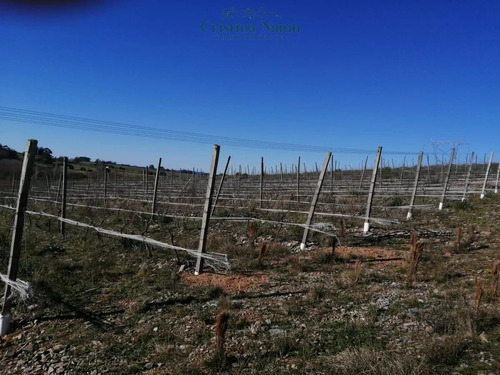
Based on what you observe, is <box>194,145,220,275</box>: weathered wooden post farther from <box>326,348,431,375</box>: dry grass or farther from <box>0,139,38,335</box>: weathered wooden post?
<box>326,348,431,375</box>: dry grass

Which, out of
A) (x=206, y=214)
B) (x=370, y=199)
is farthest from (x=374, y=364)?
(x=370, y=199)

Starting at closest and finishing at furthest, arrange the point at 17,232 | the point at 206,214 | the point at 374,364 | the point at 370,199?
the point at 374,364 → the point at 17,232 → the point at 206,214 → the point at 370,199

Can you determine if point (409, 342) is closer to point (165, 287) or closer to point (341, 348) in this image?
point (341, 348)

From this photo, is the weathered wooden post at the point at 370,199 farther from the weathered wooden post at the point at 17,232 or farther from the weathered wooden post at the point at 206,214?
the weathered wooden post at the point at 17,232

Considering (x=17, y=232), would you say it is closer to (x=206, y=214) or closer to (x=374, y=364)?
(x=206, y=214)

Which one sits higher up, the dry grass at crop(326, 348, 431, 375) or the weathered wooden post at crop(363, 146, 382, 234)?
the weathered wooden post at crop(363, 146, 382, 234)

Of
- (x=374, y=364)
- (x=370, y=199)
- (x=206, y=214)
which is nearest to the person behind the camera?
(x=374, y=364)

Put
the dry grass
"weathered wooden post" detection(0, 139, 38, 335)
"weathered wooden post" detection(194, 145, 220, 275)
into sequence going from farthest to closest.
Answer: "weathered wooden post" detection(194, 145, 220, 275) < "weathered wooden post" detection(0, 139, 38, 335) < the dry grass

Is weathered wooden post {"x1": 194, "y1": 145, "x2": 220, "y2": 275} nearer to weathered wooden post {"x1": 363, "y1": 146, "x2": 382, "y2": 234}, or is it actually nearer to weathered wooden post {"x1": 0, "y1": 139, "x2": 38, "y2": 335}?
weathered wooden post {"x1": 0, "y1": 139, "x2": 38, "y2": 335}

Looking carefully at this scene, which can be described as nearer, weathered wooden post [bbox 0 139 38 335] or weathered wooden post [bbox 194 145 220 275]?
weathered wooden post [bbox 0 139 38 335]

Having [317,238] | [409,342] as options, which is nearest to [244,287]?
[409,342]

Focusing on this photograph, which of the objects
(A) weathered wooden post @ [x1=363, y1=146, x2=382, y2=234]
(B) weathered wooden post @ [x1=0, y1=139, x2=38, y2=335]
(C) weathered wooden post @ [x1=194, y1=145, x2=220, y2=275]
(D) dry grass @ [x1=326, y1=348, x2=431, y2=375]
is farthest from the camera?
(A) weathered wooden post @ [x1=363, y1=146, x2=382, y2=234]

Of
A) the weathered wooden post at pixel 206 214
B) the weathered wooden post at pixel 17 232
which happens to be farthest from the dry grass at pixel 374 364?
the weathered wooden post at pixel 17 232

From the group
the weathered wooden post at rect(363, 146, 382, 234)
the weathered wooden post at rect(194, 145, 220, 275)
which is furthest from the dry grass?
the weathered wooden post at rect(363, 146, 382, 234)
